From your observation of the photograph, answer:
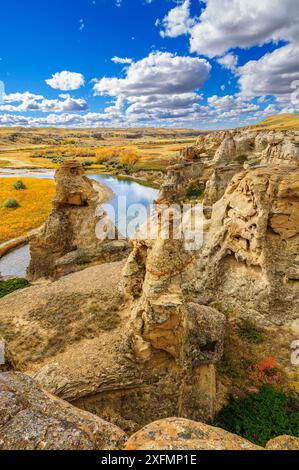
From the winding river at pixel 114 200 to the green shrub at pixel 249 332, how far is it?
19.5 metres

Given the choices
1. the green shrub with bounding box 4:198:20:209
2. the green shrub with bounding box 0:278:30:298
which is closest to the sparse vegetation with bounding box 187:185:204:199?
the green shrub with bounding box 0:278:30:298

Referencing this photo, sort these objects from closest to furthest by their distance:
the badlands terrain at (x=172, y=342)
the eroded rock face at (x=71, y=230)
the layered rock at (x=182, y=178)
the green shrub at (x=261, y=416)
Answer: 1. the badlands terrain at (x=172, y=342)
2. the green shrub at (x=261, y=416)
3. the eroded rock face at (x=71, y=230)
4. the layered rock at (x=182, y=178)

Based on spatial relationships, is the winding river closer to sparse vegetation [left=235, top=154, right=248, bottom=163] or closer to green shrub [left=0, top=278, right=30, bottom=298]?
green shrub [left=0, top=278, right=30, bottom=298]

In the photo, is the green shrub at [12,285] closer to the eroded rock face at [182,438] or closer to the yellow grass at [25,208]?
the yellow grass at [25,208]

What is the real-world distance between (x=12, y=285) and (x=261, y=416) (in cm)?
1937

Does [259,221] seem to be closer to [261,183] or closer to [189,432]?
[261,183]

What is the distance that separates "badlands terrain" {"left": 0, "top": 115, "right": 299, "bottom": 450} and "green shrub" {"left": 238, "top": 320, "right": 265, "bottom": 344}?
0.22ft

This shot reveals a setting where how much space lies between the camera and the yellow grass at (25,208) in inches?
1668

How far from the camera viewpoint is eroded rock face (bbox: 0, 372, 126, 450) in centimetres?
464

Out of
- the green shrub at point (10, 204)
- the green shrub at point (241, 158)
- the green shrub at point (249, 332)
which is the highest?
the green shrub at point (241, 158)

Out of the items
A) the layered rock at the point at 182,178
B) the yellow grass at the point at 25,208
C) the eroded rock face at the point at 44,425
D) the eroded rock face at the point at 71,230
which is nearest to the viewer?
the eroded rock face at the point at 44,425

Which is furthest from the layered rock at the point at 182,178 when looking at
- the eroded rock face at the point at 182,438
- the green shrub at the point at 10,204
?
the eroded rock face at the point at 182,438

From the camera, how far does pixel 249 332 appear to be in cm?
1546

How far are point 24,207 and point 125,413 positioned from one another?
167ft
